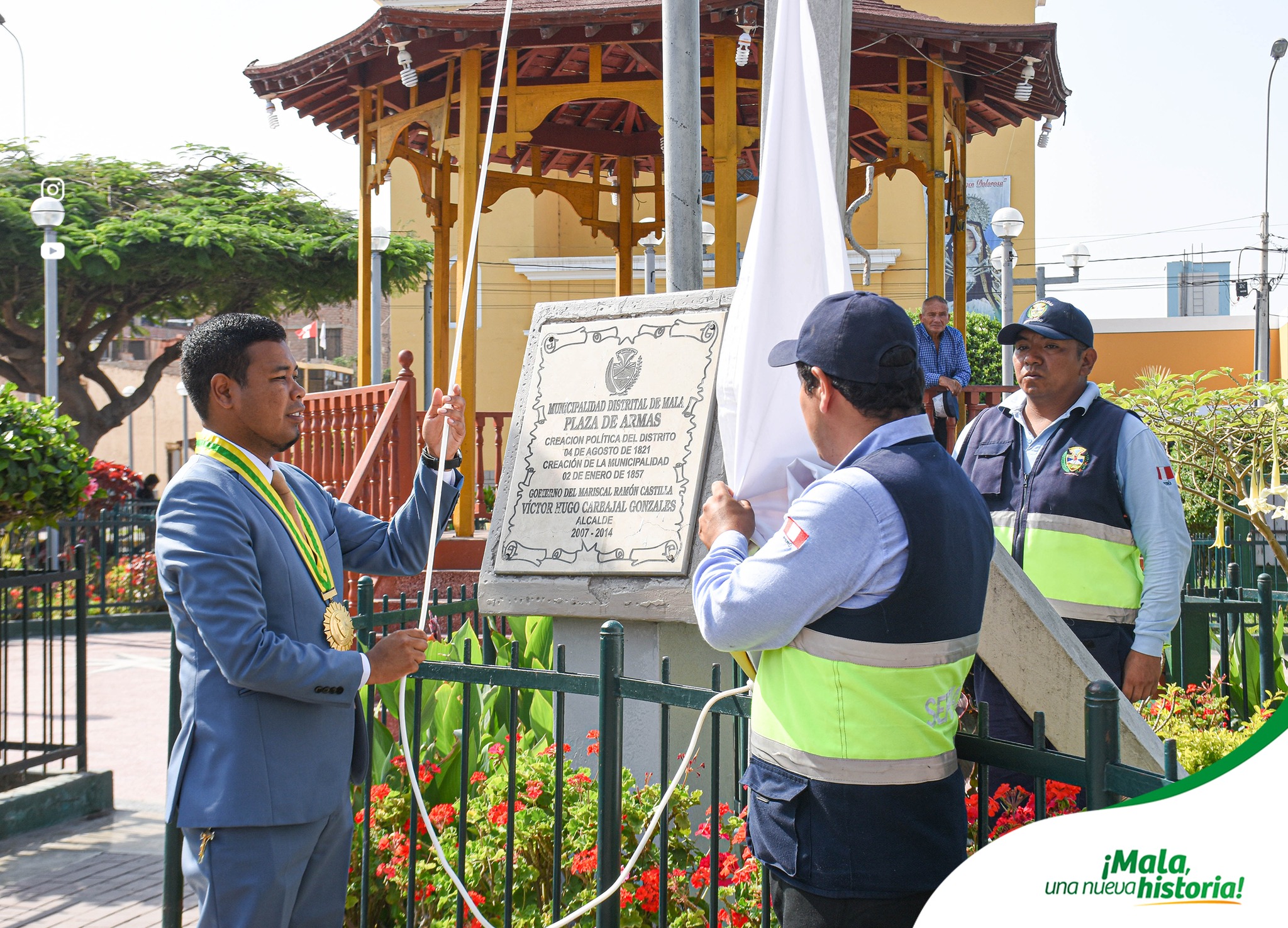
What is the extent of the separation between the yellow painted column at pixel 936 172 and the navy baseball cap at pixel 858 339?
7.56 metres

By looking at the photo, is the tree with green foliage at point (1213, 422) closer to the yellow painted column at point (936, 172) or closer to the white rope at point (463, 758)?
the white rope at point (463, 758)

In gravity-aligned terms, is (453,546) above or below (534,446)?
below

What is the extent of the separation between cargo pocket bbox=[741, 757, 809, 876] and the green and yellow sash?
115cm

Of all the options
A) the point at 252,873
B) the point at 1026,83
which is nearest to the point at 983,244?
the point at 1026,83

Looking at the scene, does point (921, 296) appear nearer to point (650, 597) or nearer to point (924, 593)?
point (650, 597)

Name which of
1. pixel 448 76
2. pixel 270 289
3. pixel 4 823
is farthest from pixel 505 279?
pixel 4 823

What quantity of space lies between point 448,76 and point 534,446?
570 centimetres

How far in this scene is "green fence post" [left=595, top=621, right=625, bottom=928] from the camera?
2.85m

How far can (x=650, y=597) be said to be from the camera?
414 cm

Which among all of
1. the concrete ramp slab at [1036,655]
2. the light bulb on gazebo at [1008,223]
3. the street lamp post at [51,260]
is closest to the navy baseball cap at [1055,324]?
the concrete ramp slab at [1036,655]

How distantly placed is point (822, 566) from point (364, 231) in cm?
944

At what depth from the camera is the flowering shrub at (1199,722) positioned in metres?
3.68

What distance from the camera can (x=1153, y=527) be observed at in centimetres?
354

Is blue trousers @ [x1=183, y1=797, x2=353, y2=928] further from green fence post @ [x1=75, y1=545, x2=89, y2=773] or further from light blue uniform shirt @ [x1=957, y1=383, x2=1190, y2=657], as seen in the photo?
green fence post @ [x1=75, y1=545, x2=89, y2=773]
